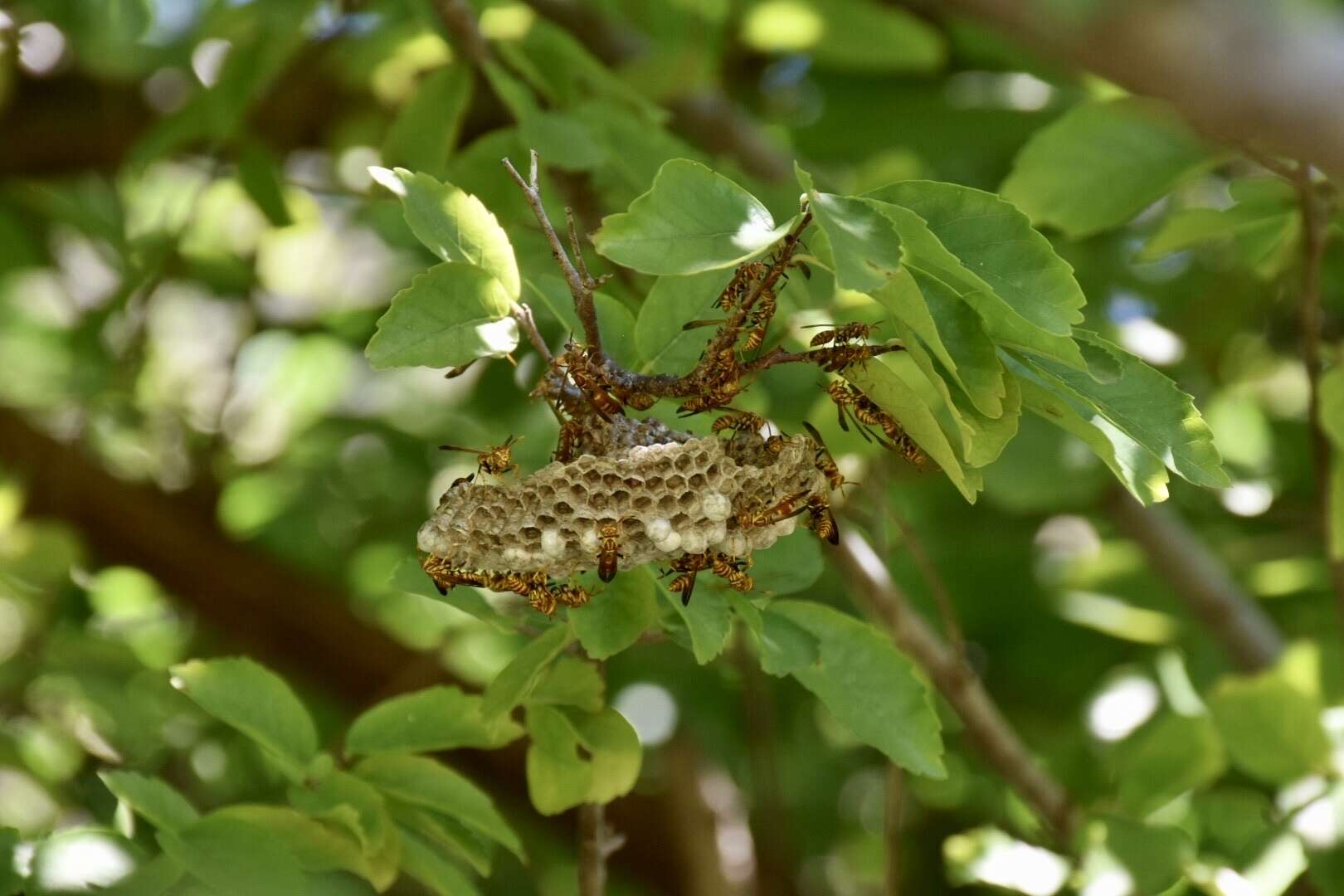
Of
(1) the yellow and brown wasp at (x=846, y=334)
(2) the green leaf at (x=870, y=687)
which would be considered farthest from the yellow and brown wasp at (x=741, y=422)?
(2) the green leaf at (x=870, y=687)

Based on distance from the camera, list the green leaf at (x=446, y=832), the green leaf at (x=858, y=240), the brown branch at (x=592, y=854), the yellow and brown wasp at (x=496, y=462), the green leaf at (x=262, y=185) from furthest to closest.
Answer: the green leaf at (x=262, y=185), the brown branch at (x=592, y=854), the green leaf at (x=446, y=832), the yellow and brown wasp at (x=496, y=462), the green leaf at (x=858, y=240)

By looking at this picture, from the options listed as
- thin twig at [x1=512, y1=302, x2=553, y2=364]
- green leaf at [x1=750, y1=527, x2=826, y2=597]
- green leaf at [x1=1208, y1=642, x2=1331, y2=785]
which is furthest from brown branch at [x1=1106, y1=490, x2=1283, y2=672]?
thin twig at [x1=512, y1=302, x2=553, y2=364]

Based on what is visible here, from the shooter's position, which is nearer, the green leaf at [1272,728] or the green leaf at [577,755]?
the green leaf at [577,755]

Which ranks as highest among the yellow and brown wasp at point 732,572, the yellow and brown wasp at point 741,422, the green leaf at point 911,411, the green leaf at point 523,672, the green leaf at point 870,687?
the green leaf at point 911,411

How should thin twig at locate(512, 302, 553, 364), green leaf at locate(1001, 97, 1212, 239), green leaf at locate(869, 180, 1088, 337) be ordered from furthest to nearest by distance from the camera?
green leaf at locate(1001, 97, 1212, 239) < thin twig at locate(512, 302, 553, 364) < green leaf at locate(869, 180, 1088, 337)

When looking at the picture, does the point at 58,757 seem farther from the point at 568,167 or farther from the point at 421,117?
the point at 568,167

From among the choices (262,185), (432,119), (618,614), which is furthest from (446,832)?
(262,185)

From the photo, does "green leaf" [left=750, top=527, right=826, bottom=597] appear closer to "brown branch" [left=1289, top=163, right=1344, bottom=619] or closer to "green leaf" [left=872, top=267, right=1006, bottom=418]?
"green leaf" [left=872, top=267, right=1006, bottom=418]

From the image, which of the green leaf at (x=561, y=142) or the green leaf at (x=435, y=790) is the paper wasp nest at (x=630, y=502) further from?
the green leaf at (x=561, y=142)

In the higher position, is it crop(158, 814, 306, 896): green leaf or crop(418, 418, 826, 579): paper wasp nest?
crop(418, 418, 826, 579): paper wasp nest
